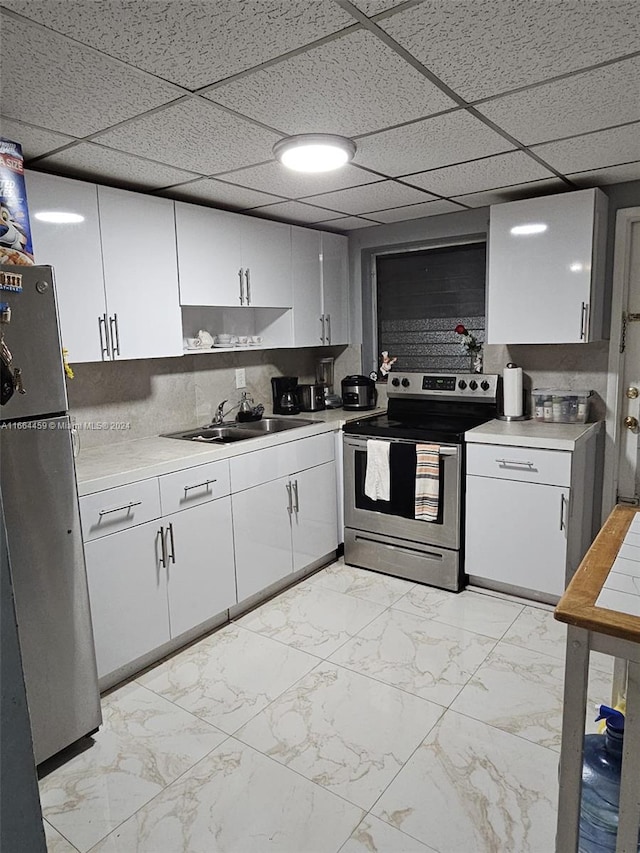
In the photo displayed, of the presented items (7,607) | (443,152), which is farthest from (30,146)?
(7,607)

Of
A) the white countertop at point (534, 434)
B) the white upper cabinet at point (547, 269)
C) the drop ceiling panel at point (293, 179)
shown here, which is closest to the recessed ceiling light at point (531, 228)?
the white upper cabinet at point (547, 269)

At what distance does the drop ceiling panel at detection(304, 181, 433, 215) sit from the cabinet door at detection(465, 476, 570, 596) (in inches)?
61.9

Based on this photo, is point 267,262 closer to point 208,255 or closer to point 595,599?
point 208,255

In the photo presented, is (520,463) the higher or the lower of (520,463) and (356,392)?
the lower

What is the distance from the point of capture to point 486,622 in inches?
113

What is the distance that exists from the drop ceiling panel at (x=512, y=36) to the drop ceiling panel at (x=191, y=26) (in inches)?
8.0

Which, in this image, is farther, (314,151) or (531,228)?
(531,228)

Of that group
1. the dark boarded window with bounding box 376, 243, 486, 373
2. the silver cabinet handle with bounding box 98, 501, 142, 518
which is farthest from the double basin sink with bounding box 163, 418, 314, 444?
the dark boarded window with bounding box 376, 243, 486, 373

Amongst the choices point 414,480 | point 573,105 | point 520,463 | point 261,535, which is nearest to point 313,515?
point 261,535

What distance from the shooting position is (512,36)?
143 centimetres

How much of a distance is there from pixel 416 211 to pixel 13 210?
2372mm

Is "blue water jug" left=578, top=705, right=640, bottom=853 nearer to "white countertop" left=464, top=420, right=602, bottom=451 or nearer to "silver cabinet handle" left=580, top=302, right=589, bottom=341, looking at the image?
"white countertop" left=464, top=420, right=602, bottom=451

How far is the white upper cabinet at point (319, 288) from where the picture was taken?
3.68m

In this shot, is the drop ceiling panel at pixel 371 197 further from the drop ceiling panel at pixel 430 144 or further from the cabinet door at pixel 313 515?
the cabinet door at pixel 313 515
